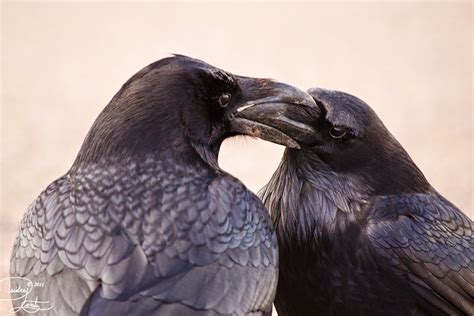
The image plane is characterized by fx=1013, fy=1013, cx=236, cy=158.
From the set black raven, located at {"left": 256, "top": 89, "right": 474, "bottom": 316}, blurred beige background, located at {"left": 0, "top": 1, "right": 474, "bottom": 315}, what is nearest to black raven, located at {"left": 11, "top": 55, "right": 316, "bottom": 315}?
black raven, located at {"left": 256, "top": 89, "right": 474, "bottom": 316}

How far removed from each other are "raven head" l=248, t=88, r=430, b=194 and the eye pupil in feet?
1.72

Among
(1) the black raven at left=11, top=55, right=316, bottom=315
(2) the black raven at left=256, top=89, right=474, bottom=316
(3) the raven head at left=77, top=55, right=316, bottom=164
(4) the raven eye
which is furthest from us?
(4) the raven eye

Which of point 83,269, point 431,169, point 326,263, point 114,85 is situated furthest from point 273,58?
point 83,269

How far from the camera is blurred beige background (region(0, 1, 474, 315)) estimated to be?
40.4 feet

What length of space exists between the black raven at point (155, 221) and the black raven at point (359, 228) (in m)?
0.66

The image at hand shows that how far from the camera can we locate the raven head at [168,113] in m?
4.87

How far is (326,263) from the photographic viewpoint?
18.3 ft

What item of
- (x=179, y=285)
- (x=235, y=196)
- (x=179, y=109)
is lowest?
(x=179, y=285)

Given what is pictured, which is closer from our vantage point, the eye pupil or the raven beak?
the eye pupil

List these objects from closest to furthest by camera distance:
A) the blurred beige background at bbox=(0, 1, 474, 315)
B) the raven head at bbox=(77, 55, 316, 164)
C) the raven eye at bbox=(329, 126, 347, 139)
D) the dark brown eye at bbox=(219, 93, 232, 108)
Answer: the raven head at bbox=(77, 55, 316, 164)
the dark brown eye at bbox=(219, 93, 232, 108)
the raven eye at bbox=(329, 126, 347, 139)
the blurred beige background at bbox=(0, 1, 474, 315)

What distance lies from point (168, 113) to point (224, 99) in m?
0.41

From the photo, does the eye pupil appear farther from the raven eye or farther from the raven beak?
the raven eye

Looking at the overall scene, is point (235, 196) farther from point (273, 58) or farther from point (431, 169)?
point (273, 58)

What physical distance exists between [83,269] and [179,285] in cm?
44
